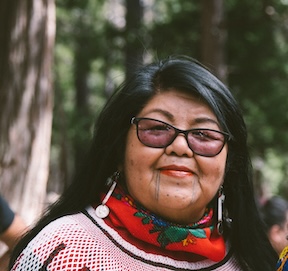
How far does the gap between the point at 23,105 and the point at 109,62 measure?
22.8 feet

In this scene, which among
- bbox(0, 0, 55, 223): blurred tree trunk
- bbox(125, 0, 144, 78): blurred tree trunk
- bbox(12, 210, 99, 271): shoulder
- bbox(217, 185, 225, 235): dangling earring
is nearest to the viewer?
bbox(12, 210, 99, 271): shoulder

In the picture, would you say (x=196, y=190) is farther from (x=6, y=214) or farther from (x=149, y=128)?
(x=6, y=214)

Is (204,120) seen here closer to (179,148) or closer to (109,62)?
(179,148)

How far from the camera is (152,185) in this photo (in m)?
1.94

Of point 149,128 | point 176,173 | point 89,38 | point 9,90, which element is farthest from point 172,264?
point 89,38

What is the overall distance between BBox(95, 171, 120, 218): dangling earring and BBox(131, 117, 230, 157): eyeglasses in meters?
0.24

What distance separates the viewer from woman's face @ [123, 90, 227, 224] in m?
1.93

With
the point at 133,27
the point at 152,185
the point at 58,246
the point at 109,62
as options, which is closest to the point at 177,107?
the point at 152,185

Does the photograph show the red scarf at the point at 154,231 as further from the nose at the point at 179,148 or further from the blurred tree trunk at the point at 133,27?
the blurred tree trunk at the point at 133,27

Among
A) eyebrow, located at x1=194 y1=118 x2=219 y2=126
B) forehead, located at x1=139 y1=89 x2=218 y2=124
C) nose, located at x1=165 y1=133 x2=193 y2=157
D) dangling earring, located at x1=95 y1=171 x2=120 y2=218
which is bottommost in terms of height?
dangling earring, located at x1=95 y1=171 x2=120 y2=218

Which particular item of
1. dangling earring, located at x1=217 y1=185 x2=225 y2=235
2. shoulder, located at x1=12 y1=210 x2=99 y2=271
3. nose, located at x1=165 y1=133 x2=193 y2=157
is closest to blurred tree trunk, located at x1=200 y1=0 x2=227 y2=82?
dangling earring, located at x1=217 y1=185 x2=225 y2=235

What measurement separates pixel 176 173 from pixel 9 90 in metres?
2.88

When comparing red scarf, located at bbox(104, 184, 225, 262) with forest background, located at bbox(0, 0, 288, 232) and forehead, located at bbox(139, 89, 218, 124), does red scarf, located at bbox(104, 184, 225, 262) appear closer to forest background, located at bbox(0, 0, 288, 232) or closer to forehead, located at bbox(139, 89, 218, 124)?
forehead, located at bbox(139, 89, 218, 124)

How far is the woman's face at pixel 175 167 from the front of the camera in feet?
6.33
